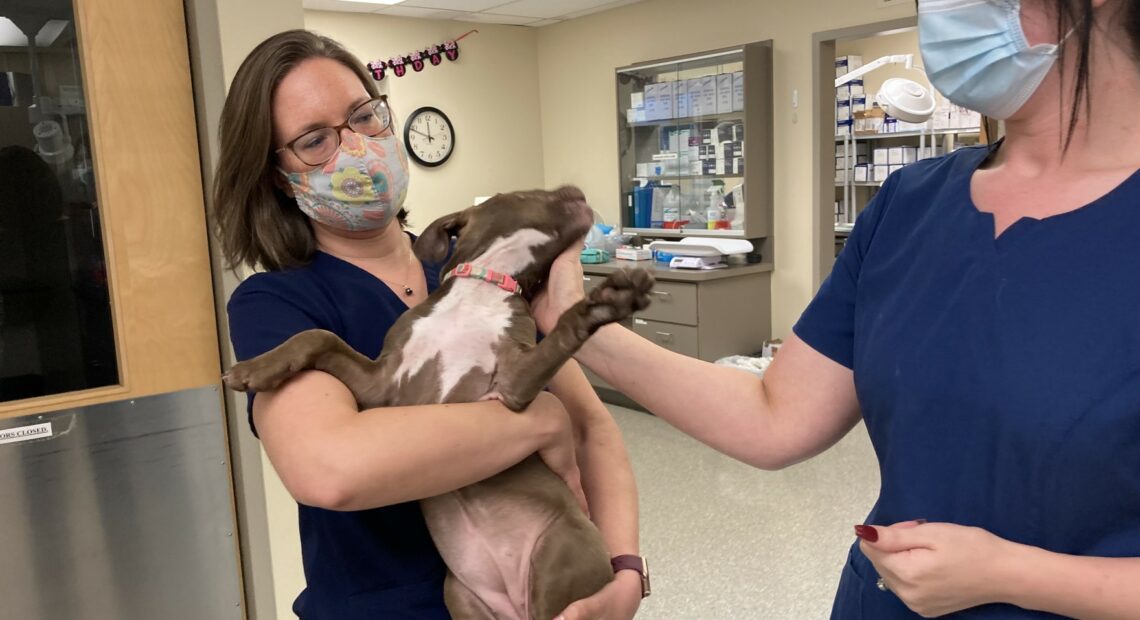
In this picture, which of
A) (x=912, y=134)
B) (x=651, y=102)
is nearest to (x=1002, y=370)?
(x=651, y=102)

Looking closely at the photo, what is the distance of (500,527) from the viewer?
1181 millimetres

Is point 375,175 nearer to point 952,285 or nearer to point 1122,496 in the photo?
point 952,285

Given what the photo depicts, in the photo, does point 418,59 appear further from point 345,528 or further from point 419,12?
point 345,528

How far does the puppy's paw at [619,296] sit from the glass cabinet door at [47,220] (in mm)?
1522

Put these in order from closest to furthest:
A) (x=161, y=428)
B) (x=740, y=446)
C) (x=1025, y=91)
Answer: (x=1025, y=91) < (x=740, y=446) < (x=161, y=428)

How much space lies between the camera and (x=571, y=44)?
255 inches

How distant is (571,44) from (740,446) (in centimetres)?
575

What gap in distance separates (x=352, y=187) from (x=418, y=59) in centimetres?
499

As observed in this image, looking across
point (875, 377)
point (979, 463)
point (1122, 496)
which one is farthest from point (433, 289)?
point (1122, 496)

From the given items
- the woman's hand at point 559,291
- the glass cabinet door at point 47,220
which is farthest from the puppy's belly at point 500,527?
the glass cabinet door at point 47,220

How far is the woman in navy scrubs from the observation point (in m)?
0.80

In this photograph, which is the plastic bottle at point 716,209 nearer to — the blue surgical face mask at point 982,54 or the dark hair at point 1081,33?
the blue surgical face mask at point 982,54

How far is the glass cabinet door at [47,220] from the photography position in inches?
75.1

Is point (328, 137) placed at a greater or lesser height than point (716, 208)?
greater
